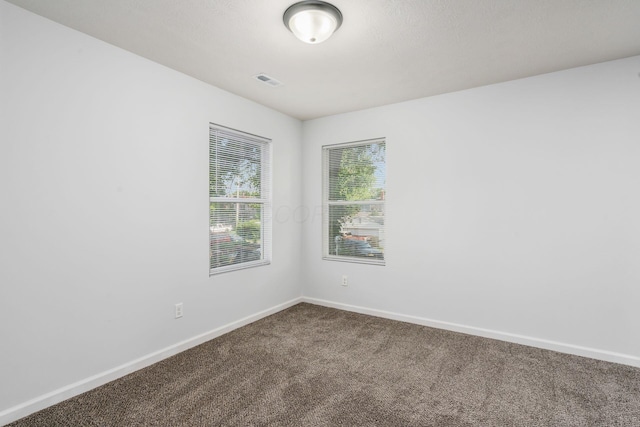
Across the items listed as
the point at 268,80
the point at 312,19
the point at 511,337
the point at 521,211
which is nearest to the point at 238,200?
the point at 268,80

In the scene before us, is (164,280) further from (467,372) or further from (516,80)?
(516,80)

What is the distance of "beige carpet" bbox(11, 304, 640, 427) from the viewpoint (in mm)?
1972

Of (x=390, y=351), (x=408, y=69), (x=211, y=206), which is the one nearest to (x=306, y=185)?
(x=211, y=206)

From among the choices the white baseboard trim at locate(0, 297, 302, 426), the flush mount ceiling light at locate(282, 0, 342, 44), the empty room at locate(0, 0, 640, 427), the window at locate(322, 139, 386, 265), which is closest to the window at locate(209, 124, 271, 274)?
the empty room at locate(0, 0, 640, 427)

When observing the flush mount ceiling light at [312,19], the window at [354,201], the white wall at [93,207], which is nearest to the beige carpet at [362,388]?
the white wall at [93,207]

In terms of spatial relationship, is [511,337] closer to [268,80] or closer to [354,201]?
[354,201]

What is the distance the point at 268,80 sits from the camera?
3084 millimetres

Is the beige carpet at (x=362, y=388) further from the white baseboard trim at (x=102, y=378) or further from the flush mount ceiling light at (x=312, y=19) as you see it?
the flush mount ceiling light at (x=312, y=19)

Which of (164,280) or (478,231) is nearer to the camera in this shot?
(164,280)

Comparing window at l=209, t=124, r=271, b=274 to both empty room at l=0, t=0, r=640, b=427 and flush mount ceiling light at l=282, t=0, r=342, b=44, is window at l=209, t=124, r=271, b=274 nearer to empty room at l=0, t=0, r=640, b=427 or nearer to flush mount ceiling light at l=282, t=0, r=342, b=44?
empty room at l=0, t=0, r=640, b=427

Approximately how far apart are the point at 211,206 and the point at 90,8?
1784mm

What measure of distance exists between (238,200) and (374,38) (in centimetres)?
210

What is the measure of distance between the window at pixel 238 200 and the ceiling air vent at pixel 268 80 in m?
0.66

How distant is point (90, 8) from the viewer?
6.53 ft
